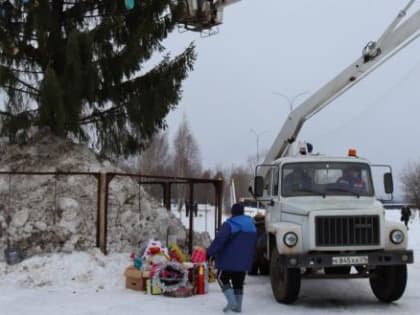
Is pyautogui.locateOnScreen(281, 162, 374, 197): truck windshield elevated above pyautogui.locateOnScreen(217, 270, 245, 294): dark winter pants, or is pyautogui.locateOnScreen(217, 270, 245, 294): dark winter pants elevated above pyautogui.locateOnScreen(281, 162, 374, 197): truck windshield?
pyautogui.locateOnScreen(281, 162, 374, 197): truck windshield

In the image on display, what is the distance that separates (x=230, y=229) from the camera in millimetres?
9367

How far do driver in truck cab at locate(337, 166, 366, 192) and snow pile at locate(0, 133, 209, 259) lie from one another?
4892mm

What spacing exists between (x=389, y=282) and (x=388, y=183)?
2.07 meters

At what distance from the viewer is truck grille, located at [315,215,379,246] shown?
32.9ft

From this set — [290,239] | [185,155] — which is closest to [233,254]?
[290,239]

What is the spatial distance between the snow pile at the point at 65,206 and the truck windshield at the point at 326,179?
13.5 feet

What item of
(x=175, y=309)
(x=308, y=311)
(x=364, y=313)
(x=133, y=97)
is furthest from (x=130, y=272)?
(x=133, y=97)

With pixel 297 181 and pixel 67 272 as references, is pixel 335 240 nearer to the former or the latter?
pixel 297 181

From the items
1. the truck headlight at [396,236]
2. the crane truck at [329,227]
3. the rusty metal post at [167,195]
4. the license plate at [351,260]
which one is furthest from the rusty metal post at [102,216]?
the truck headlight at [396,236]

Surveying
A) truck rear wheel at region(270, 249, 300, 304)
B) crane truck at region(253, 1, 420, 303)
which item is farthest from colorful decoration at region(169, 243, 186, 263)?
truck rear wheel at region(270, 249, 300, 304)

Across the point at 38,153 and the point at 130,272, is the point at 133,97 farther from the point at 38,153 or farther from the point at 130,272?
the point at 130,272

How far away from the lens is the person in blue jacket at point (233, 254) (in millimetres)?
9305

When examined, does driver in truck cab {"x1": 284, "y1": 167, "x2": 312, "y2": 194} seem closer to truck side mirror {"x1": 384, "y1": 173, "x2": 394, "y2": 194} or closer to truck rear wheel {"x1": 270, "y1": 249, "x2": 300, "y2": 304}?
truck rear wheel {"x1": 270, "y1": 249, "x2": 300, "y2": 304}

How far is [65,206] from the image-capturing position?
1374 centimetres
